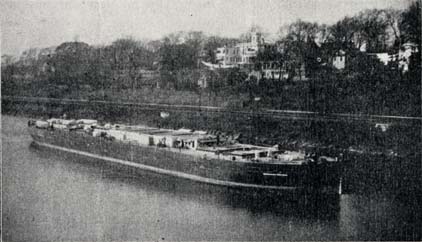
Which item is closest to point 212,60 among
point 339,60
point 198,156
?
point 339,60

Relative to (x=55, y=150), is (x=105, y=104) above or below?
above

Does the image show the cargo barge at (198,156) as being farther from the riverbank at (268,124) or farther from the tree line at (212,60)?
the tree line at (212,60)

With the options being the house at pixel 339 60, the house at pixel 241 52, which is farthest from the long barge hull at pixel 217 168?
the house at pixel 339 60

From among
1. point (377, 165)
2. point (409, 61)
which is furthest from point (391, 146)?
point (409, 61)

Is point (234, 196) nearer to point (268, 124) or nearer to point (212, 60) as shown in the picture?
point (268, 124)

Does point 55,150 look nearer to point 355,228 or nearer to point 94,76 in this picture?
point 94,76

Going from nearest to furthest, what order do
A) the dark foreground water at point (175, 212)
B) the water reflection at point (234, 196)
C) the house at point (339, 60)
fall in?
the dark foreground water at point (175, 212), the water reflection at point (234, 196), the house at point (339, 60)

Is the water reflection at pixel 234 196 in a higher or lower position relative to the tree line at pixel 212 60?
lower
